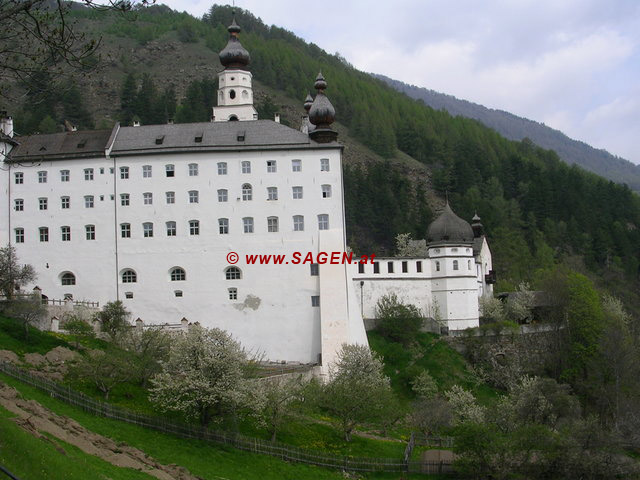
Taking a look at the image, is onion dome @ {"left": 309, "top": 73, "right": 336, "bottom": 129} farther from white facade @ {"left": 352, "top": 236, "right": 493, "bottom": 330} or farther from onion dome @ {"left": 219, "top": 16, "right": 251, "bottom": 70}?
onion dome @ {"left": 219, "top": 16, "right": 251, "bottom": 70}

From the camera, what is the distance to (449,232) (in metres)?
59.7

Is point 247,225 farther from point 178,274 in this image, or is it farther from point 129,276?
point 129,276

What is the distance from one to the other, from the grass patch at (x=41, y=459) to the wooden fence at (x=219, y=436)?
7.29m

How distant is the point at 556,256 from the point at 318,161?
200 ft

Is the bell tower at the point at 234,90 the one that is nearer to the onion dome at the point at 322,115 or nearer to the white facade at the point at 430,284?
the onion dome at the point at 322,115

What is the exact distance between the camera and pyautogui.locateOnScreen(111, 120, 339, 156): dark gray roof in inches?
2048

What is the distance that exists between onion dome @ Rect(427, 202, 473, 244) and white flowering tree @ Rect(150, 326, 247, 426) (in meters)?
A: 26.8

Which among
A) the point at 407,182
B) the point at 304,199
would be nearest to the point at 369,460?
the point at 304,199

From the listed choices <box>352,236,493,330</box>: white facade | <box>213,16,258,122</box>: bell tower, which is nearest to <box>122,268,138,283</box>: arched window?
<box>352,236,493,330</box>: white facade

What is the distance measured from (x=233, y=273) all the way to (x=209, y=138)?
917cm

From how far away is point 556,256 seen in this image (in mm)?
104000

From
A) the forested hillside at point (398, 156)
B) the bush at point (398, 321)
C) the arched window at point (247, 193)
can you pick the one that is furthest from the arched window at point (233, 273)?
the forested hillside at point (398, 156)

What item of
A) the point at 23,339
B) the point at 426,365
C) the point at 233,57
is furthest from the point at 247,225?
the point at 233,57

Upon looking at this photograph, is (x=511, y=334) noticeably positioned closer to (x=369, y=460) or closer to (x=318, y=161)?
(x=318, y=161)
